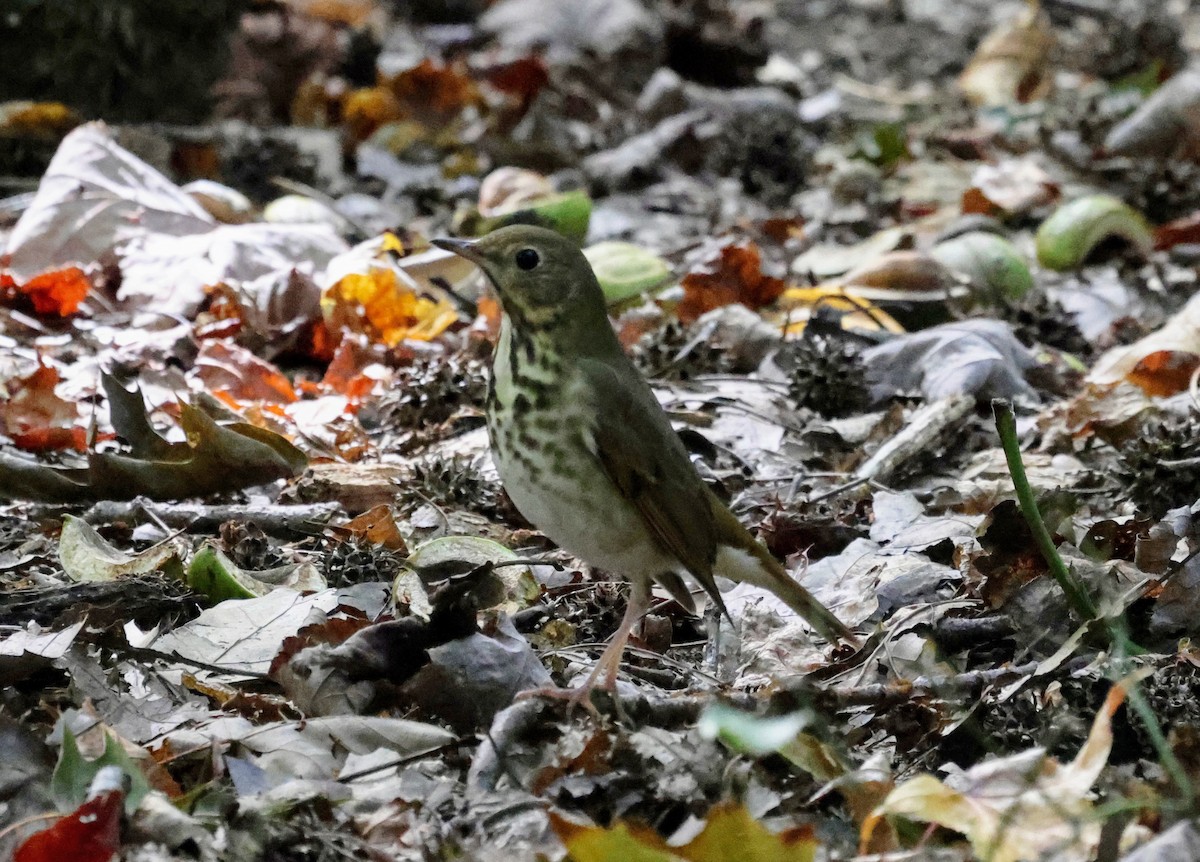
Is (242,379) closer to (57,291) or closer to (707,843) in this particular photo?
(57,291)

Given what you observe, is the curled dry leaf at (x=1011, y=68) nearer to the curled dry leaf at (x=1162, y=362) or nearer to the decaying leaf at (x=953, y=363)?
the curled dry leaf at (x=1162, y=362)

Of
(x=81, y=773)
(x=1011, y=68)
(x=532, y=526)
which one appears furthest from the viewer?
(x=1011, y=68)

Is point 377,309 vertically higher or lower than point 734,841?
lower

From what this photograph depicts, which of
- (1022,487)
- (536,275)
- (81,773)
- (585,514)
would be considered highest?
(536,275)

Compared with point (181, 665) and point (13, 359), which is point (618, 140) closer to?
point (13, 359)

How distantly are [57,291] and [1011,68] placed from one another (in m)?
6.88

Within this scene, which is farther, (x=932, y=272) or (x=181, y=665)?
(x=932, y=272)

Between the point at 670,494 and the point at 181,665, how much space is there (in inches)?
41.7

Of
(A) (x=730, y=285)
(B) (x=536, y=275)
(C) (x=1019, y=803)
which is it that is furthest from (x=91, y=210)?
(C) (x=1019, y=803)

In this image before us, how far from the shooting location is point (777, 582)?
3326 millimetres

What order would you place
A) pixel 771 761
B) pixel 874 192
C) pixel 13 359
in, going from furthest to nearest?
pixel 874 192 → pixel 13 359 → pixel 771 761

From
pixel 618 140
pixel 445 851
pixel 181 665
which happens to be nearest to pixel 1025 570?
pixel 445 851

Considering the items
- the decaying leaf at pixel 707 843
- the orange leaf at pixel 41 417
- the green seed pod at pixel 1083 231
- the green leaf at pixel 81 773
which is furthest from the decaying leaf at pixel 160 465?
the green seed pod at pixel 1083 231

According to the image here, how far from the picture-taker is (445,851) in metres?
2.42
